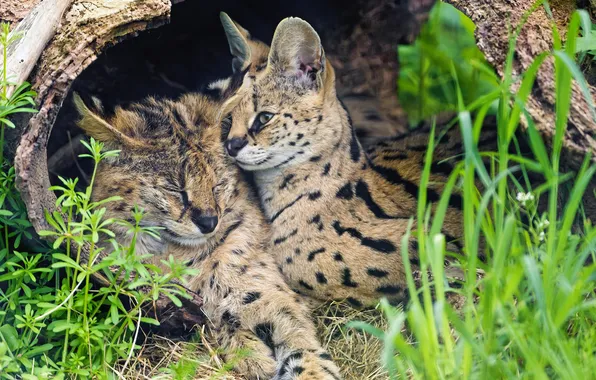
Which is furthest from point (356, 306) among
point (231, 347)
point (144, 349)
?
point (144, 349)

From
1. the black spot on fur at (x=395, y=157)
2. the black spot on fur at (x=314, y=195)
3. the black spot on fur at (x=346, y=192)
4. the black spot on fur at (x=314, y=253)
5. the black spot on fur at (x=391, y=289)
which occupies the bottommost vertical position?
the black spot on fur at (x=391, y=289)

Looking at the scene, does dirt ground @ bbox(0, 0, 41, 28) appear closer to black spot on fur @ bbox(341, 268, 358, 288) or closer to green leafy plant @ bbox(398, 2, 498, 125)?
black spot on fur @ bbox(341, 268, 358, 288)

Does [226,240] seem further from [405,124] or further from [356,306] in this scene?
[405,124]

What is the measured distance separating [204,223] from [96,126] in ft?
2.40

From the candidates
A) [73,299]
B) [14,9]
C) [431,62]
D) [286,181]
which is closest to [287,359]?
[286,181]

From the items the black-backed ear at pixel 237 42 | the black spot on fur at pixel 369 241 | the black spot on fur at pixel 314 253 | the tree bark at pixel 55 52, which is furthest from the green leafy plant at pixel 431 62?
the tree bark at pixel 55 52

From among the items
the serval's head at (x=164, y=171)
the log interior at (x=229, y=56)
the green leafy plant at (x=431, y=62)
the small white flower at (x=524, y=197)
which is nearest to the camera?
the small white flower at (x=524, y=197)

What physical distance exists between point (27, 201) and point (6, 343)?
24.2 inches

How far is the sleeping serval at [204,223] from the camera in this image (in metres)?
4.10

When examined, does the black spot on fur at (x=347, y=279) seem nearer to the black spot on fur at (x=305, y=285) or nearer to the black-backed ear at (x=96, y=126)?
the black spot on fur at (x=305, y=285)

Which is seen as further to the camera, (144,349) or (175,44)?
(175,44)

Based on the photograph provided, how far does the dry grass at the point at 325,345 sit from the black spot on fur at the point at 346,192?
583mm

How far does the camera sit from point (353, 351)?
164 inches

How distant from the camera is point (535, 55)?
368 cm
